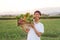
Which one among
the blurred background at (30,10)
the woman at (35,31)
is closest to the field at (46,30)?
→ the blurred background at (30,10)

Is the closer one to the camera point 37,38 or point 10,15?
point 37,38

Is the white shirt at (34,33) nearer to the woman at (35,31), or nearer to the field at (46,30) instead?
the woman at (35,31)

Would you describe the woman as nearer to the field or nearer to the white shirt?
the white shirt

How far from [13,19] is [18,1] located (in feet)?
0.90

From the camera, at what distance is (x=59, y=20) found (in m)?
2.54

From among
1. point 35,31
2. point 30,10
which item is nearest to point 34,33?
point 35,31

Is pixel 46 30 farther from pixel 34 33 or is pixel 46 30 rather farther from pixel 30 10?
pixel 34 33

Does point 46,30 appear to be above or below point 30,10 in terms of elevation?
below

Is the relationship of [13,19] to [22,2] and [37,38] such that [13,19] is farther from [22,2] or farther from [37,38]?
[37,38]

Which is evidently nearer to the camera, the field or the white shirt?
the white shirt

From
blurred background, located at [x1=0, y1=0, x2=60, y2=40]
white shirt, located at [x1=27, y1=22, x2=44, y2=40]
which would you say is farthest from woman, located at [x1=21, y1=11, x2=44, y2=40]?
blurred background, located at [x1=0, y1=0, x2=60, y2=40]

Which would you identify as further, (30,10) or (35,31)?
(30,10)

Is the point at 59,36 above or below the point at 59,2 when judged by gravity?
below

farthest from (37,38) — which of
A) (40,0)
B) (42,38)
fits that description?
Result: (40,0)
